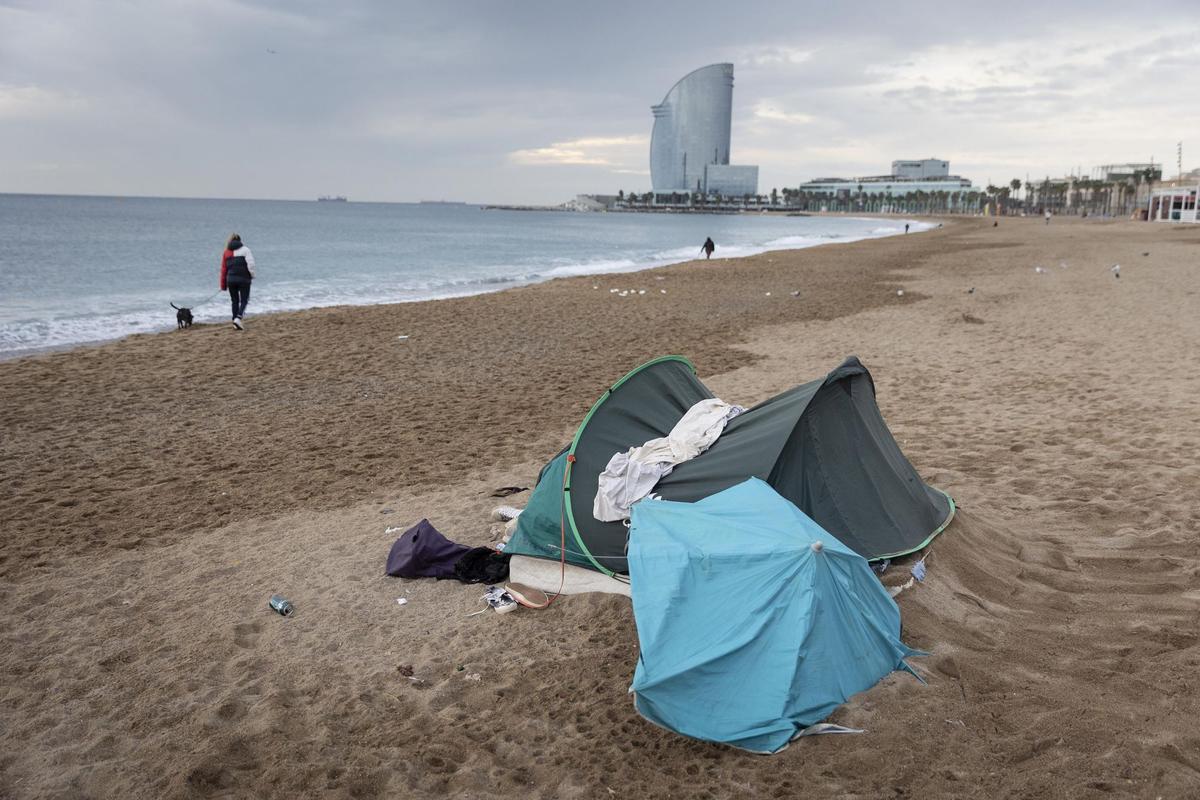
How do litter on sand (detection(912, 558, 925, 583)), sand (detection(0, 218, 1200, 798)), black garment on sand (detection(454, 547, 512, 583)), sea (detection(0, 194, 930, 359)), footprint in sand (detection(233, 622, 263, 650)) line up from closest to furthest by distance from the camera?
sand (detection(0, 218, 1200, 798)), footprint in sand (detection(233, 622, 263, 650)), litter on sand (detection(912, 558, 925, 583)), black garment on sand (detection(454, 547, 512, 583)), sea (detection(0, 194, 930, 359))

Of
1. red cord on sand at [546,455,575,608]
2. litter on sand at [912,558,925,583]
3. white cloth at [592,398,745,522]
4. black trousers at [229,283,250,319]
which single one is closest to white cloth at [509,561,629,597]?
red cord on sand at [546,455,575,608]

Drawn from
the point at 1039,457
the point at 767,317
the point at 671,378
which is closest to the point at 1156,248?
the point at 767,317

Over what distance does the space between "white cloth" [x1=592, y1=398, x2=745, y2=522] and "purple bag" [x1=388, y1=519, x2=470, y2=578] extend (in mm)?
1118

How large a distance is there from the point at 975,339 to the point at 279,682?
1296 cm

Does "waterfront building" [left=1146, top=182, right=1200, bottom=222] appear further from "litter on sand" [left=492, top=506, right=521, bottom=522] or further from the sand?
"litter on sand" [left=492, top=506, right=521, bottom=522]

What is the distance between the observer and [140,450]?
862 cm

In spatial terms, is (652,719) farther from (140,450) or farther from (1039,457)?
(140,450)

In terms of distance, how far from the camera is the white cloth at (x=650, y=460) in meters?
5.39

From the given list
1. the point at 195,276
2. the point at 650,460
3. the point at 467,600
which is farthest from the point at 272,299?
the point at 650,460

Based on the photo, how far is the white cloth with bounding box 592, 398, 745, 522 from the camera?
5387 mm

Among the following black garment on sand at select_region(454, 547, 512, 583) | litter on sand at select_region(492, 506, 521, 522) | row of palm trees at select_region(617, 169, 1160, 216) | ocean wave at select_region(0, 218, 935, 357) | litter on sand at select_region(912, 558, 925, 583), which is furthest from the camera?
row of palm trees at select_region(617, 169, 1160, 216)

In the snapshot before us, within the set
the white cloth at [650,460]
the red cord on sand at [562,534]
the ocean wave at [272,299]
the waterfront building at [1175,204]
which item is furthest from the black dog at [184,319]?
the waterfront building at [1175,204]

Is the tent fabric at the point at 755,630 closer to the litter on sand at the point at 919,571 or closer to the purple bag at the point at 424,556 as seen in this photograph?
the litter on sand at the point at 919,571

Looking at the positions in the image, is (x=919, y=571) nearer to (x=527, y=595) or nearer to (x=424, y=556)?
(x=527, y=595)
